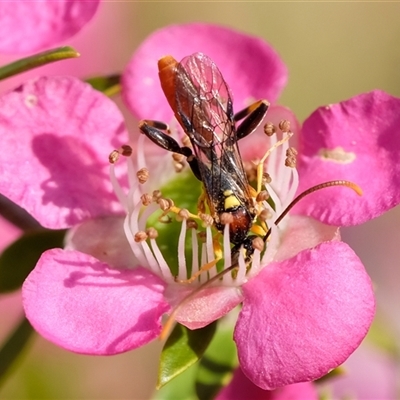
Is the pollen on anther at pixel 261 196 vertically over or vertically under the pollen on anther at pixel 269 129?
under

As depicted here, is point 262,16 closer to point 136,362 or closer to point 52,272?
point 136,362

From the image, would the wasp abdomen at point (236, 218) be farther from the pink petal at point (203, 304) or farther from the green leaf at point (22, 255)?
the green leaf at point (22, 255)

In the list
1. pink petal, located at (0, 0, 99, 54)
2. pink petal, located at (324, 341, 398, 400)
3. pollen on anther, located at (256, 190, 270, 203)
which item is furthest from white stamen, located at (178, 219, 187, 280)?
pink petal, located at (324, 341, 398, 400)

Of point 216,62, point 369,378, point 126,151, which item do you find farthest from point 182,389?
point 369,378

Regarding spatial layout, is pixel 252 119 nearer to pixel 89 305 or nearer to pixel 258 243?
pixel 258 243

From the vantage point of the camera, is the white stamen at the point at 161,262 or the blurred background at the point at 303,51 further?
the blurred background at the point at 303,51

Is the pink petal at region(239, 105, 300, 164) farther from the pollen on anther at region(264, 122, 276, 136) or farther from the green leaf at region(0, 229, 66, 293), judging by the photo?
the green leaf at region(0, 229, 66, 293)

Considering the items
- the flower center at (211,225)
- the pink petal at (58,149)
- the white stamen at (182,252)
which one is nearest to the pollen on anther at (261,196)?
the flower center at (211,225)
